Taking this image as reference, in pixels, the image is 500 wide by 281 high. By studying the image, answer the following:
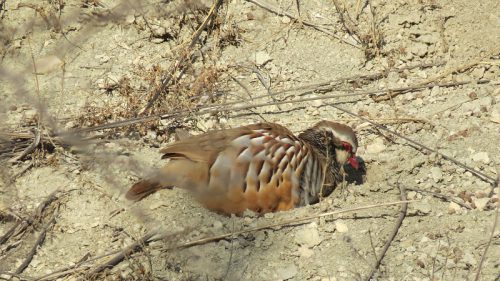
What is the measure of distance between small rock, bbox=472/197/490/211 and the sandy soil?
2 cm

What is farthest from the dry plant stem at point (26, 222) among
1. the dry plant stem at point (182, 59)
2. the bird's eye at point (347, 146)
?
the bird's eye at point (347, 146)

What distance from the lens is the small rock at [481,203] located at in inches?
223

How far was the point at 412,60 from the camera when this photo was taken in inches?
298

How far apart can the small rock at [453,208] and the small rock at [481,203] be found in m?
0.14

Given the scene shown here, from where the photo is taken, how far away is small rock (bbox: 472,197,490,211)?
5.67 meters

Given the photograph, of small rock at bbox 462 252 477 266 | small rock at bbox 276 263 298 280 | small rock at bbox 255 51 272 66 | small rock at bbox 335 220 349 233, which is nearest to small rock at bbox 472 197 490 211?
small rock at bbox 462 252 477 266

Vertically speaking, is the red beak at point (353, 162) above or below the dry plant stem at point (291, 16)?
below

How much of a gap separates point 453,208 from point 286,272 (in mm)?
1430

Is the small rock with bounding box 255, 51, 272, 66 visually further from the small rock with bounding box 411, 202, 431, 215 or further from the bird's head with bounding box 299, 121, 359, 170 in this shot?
the small rock with bounding box 411, 202, 431, 215

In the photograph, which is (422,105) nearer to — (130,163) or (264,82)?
(264,82)

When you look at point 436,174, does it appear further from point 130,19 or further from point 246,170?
point 130,19

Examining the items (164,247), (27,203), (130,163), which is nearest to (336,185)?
(164,247)

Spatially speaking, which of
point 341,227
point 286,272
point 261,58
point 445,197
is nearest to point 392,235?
point 341,227

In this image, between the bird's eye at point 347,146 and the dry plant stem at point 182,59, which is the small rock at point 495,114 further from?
the dry plant stem at point 182,59
